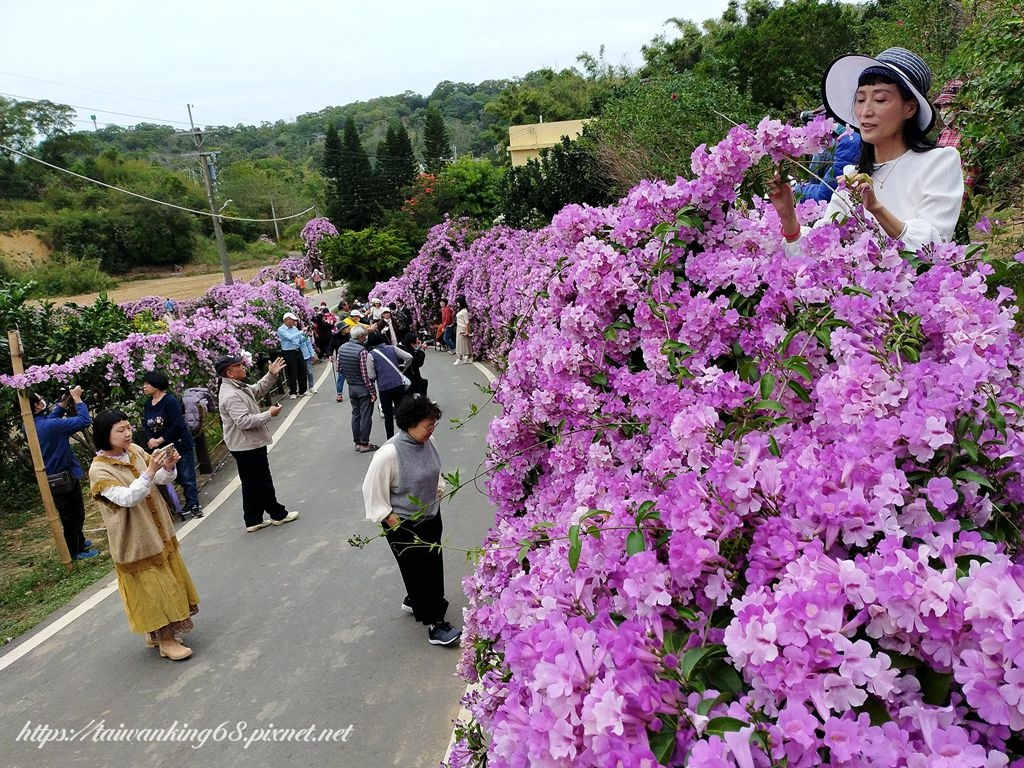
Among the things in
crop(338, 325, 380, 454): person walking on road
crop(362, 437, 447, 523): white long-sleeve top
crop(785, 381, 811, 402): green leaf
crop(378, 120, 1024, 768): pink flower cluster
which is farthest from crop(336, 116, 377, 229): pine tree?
crop(785, 381, 811, 402): green leaf

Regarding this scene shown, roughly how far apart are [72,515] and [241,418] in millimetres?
2157

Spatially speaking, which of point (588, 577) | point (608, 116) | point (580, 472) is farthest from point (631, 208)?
point (608, 116)

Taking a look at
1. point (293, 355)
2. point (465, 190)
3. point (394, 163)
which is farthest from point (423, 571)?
point (394, 163)

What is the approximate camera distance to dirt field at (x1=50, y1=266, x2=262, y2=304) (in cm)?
4684

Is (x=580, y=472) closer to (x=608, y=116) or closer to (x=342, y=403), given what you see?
(x=342, y=403)

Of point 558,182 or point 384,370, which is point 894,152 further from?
point 558,182

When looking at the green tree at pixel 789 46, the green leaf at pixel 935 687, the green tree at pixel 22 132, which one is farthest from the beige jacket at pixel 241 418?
the green tree at pixel 22 132

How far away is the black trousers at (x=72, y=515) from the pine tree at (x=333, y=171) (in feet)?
161

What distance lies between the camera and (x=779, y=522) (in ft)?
3.62

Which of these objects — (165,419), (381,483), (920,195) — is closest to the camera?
(920,195)

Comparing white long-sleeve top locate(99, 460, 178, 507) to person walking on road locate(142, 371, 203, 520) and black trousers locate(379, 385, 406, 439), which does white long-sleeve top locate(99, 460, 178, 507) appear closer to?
person walking on road locate(142, 371, 203, 520)

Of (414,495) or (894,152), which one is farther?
(414,495)

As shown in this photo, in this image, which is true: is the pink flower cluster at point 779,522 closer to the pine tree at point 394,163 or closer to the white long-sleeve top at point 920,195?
the white long-sleeve top at point 920,195

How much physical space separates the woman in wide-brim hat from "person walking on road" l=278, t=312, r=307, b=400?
12.2 m
